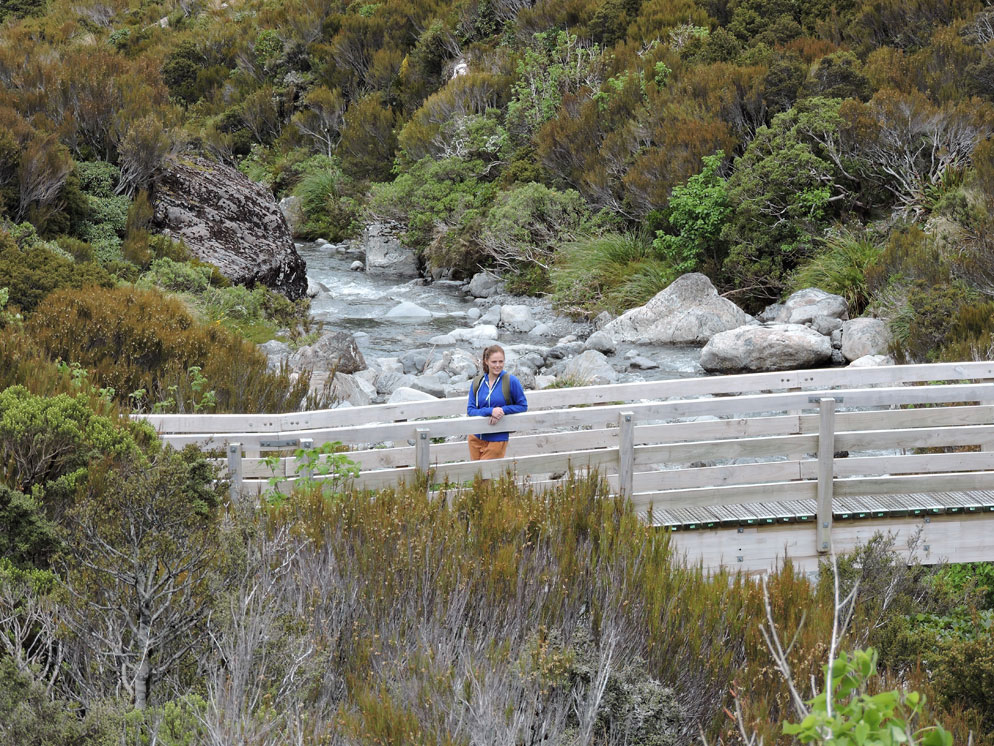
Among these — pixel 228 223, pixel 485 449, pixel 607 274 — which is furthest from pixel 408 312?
pixel 485 449

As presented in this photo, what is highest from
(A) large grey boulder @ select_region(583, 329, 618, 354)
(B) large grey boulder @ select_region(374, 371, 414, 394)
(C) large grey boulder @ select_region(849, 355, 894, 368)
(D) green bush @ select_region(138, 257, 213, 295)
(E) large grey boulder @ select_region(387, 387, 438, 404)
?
(D) green bush @ select_region(138, 257, 213, 295)

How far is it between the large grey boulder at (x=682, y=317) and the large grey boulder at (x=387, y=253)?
7.29 meters

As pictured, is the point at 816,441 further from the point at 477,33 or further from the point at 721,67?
the point at 477,33

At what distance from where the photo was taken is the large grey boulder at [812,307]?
1288 centimetres

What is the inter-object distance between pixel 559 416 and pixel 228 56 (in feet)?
103

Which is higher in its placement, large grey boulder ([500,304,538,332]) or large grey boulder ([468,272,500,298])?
large grey boulder ([468,272,500,298])

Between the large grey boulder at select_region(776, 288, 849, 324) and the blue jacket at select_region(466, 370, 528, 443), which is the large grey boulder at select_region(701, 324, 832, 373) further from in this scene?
the blue jacket at select_region(466, 370, 528, 443)

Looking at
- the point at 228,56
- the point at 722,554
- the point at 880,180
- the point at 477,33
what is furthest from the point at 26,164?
the point at 228,56

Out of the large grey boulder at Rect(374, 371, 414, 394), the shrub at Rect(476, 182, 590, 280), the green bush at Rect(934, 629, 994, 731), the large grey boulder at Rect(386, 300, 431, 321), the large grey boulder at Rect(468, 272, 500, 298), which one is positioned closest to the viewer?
the green bush at Rect(934, 629, 994, 731)

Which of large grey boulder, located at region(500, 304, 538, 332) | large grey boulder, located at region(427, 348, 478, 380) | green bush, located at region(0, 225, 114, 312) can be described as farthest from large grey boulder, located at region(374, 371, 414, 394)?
large grey boulder, located at region(500, 304, 538, 332)

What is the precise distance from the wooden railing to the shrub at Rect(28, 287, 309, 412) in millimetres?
2041

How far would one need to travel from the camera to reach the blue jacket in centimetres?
618

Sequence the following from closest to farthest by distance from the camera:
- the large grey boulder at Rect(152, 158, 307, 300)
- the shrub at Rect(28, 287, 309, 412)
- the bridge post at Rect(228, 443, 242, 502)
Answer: the bridge post at Rect(228, 443, 242, 502) < the shrub at Rect(28, 287, 309, 412) < the large grey boulder at Rect(152, 158, 307, 300)

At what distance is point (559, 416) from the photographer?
6027mm
